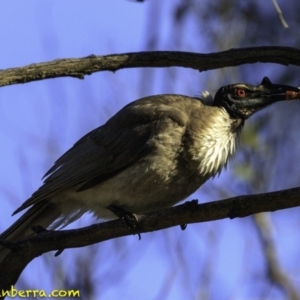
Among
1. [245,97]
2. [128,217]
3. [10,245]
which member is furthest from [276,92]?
[10,245]

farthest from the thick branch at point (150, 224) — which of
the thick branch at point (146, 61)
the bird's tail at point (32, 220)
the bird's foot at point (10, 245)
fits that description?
the thick branch at point (146, 61)

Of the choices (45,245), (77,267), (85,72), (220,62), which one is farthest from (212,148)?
(77,267)

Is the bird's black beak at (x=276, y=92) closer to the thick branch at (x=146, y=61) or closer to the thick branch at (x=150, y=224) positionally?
the thick branch at (x=146, y=61)

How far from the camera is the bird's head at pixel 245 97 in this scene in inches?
218

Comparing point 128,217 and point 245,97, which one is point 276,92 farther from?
point 128,217

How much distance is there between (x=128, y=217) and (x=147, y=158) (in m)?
0.48

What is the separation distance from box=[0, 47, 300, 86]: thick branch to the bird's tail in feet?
3.63

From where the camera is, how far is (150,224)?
4.64 m

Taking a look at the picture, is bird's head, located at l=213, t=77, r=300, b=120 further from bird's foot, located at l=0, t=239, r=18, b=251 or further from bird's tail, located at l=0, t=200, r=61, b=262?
bird's foot, located at l=0, t=239, r=18, b=251

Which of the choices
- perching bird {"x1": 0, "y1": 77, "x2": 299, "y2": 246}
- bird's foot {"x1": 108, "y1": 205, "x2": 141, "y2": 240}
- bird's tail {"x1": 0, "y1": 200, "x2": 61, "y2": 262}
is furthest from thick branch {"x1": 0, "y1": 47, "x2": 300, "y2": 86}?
bird's tail {"x1": 0, "y1": 200, "x2": 61, "y2": 262}

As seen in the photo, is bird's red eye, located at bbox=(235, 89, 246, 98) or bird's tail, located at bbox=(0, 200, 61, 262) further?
bird's red eye, located at bbox=(235, 89, 246, 98)

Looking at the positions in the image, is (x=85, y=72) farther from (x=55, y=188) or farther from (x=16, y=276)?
(x=16, y=276)

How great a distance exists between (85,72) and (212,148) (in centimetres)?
99

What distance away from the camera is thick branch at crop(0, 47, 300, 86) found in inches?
188
